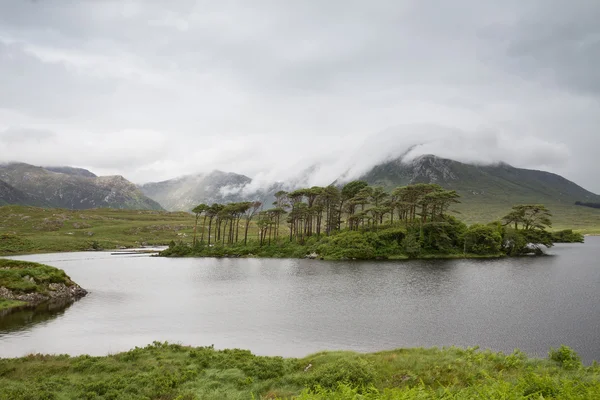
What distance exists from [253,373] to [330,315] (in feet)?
65.5

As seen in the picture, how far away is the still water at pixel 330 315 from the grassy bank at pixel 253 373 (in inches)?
225

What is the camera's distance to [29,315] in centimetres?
4412

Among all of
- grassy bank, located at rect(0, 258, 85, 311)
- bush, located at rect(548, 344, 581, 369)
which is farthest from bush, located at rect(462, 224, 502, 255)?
grassy bank, located at rect(0, 258, 85, 311)

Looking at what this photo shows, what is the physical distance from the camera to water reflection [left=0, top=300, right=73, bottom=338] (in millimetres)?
38956

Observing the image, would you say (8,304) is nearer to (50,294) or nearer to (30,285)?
(30,285)

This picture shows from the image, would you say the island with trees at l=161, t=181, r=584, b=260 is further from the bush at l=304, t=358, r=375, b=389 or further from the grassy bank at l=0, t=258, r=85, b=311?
the bush at l=304, t=358, r=375, b=389

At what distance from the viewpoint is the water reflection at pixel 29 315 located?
1534 inches

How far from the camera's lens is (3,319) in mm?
41719

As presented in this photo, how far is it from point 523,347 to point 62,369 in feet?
118

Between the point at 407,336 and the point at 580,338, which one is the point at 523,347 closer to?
the point at 580,338

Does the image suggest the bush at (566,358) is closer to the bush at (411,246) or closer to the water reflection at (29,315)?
the water reflection at (29,315)

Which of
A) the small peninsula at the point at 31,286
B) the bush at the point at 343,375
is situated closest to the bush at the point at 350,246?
the small peninsula at the point at 31,286

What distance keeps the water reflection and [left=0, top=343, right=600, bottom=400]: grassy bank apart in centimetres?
1742

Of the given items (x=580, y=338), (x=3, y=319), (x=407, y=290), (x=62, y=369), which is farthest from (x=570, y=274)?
(x=3, y=319)
